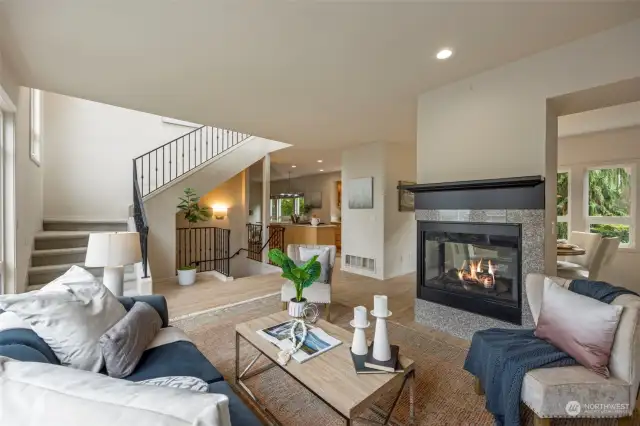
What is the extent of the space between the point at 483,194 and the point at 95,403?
295 cm

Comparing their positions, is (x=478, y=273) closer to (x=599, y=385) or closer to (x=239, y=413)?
(x=599, y=385)

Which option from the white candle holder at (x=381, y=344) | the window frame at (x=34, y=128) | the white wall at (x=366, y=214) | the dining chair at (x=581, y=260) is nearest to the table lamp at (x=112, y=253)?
the white candle holder at (x=381, y=344)

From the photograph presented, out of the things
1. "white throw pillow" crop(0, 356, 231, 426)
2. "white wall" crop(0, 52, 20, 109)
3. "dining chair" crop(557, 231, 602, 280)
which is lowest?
"dining chair" crop(557, 231, 602, 280)

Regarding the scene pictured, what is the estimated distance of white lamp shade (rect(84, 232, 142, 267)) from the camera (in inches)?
88.2

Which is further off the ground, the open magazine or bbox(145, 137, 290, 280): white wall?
bbox(145, 137, 290, 280): white wall

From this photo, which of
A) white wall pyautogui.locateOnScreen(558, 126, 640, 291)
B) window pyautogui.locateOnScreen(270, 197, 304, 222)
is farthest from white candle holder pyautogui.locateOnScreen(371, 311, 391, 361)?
window pyautogui.locateOnScreen(270, 197, 304, 222)

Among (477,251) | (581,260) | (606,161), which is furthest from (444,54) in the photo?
(606,161)

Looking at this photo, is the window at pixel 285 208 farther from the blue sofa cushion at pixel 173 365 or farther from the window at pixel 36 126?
the blue sofa cushion at pixel 173 365

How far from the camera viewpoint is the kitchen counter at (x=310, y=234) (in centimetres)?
754

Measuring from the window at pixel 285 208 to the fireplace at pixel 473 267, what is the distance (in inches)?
319

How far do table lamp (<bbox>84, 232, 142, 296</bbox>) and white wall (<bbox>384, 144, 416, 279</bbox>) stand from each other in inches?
156

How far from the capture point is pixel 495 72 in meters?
2.67

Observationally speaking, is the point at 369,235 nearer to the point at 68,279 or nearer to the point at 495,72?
the point at 495,72

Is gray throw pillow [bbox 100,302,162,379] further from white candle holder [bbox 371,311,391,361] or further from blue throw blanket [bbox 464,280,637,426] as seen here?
blue throw blanket [bbox 464,280,637,426]
